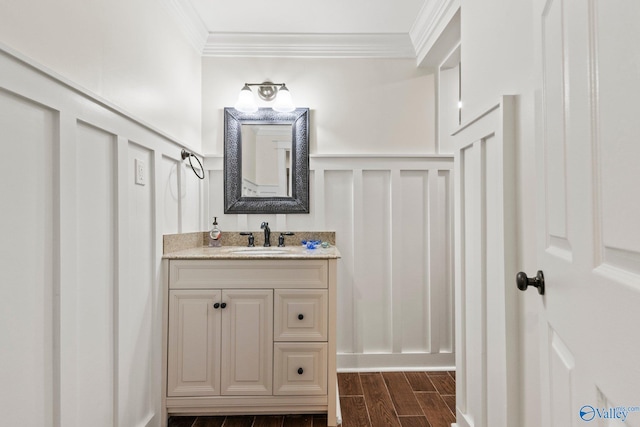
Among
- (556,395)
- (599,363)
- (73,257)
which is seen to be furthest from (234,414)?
(599,363)

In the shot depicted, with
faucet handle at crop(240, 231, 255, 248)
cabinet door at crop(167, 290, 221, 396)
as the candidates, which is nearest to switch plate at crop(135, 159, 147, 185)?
cabinet door at crop(167, 290, 221, 396)

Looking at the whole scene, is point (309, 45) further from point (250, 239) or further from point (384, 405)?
point (384, 405)

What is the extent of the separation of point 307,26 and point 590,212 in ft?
7.63

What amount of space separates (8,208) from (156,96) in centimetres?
111

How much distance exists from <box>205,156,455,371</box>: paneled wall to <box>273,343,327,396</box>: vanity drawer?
68 centimetres

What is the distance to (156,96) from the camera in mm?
1848

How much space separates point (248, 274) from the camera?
1.89 meters

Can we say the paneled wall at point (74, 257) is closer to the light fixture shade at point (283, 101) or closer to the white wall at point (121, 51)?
the white wall at point (121, 51)

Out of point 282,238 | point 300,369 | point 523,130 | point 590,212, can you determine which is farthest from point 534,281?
point 282,238

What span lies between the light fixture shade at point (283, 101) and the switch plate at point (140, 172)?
44.8 inches

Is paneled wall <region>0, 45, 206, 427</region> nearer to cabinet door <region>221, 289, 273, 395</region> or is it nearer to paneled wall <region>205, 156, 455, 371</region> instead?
cabinet door <region>221, 289, 273, 395</region>

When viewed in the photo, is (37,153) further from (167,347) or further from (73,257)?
(167,347)

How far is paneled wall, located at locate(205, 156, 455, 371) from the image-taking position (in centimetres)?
254

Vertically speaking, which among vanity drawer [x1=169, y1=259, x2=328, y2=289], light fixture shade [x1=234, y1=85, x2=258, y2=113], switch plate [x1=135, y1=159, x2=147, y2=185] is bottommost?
vanity drawer [x1=169, y1=259, x2=328, y2=289]
